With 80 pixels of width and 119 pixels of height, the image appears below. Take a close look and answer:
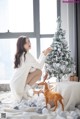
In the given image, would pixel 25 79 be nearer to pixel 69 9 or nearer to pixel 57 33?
pixel 57 33

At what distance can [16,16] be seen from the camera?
570cm

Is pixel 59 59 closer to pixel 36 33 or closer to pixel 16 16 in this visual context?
pixel 36 33

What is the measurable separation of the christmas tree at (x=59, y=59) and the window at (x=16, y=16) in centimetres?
95

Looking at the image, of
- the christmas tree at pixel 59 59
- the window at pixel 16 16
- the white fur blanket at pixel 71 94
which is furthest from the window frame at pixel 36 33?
the white fur blanket at pixel 71 94

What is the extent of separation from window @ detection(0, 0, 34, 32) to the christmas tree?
95cm

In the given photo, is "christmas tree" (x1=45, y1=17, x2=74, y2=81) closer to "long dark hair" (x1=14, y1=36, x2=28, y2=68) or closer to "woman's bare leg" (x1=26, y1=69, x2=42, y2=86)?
"woman's bare leg" (x1=26, y1=69, x2=42, y2=86)

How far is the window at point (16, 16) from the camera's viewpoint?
567 centimetres

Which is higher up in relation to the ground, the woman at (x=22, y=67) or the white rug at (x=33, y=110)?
the woman at (x=22, y=67)

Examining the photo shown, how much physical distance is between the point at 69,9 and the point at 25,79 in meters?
1.72

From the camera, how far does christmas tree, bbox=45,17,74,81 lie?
491cm

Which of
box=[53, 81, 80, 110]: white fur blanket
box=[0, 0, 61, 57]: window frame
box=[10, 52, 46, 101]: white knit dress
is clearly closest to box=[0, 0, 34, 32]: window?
box=[0, 0, 61, 57]: window frame

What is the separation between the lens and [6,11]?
569cm

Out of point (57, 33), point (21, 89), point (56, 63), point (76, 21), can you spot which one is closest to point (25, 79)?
point (21, 89)

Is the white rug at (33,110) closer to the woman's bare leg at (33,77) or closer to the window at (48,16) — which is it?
the woman's bare leg at (33,77)
